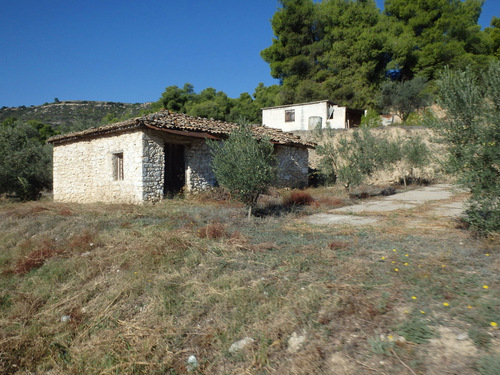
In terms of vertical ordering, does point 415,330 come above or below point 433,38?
below

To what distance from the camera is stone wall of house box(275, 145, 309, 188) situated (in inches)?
595

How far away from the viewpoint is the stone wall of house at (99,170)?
10.8 metres

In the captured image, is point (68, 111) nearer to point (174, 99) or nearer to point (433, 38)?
point (174, 99)

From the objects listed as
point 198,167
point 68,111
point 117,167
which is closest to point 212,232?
point 198,167

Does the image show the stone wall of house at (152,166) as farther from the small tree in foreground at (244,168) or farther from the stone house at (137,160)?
the small tree in foreground at (244,168)

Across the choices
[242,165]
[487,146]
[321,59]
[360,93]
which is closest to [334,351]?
[487,146]

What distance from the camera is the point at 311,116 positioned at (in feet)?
83.2

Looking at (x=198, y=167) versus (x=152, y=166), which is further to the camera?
(x=198, y=167)

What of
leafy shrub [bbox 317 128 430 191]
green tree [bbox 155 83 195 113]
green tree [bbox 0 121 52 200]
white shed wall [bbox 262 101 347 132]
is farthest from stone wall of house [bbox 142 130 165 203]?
green tree [bbox 155 83 195 113]

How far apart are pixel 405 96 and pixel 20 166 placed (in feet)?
82.4

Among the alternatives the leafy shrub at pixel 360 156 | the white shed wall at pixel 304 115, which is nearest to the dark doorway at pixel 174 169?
the leafy shrub at pixel 360 156

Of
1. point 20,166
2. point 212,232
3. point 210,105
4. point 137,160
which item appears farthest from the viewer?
point 210,105

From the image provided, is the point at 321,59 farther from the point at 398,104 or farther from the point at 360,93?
the point at 398,104

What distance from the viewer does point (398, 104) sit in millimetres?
24828
